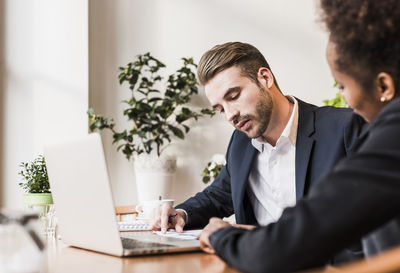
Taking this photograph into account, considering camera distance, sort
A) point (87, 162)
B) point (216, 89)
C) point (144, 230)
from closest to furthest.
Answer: point (87, 162), point (144, 230), point (216, 89)

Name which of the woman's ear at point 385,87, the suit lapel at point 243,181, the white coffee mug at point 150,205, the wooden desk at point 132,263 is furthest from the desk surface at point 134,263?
the suit lapel at point 243,181

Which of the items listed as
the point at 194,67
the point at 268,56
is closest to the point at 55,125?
the point at 194,67

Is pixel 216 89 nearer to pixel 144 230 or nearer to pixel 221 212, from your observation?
pixel 221 212

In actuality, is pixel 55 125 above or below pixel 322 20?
below

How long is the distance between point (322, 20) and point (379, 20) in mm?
122

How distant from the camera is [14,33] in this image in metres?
3.45

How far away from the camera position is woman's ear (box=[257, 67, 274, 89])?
2031mm

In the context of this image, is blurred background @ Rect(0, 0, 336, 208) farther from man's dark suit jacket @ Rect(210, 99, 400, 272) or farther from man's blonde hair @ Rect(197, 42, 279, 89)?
man's dark suit jacket @ Rect(210, 99, 400, 272)

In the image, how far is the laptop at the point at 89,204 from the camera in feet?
3.74

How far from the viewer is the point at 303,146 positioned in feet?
5.72

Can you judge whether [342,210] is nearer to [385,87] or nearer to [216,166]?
[385,87]

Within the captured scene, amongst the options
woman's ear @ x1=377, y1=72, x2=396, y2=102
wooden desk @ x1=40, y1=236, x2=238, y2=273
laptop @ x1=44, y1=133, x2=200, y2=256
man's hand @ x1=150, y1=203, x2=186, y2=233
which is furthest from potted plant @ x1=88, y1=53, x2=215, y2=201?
woman's ear @ x1=377, y1=72, x2=396, y2=102

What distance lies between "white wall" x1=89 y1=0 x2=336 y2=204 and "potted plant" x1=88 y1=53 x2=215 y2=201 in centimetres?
18

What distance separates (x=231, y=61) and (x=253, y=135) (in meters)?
0.31
